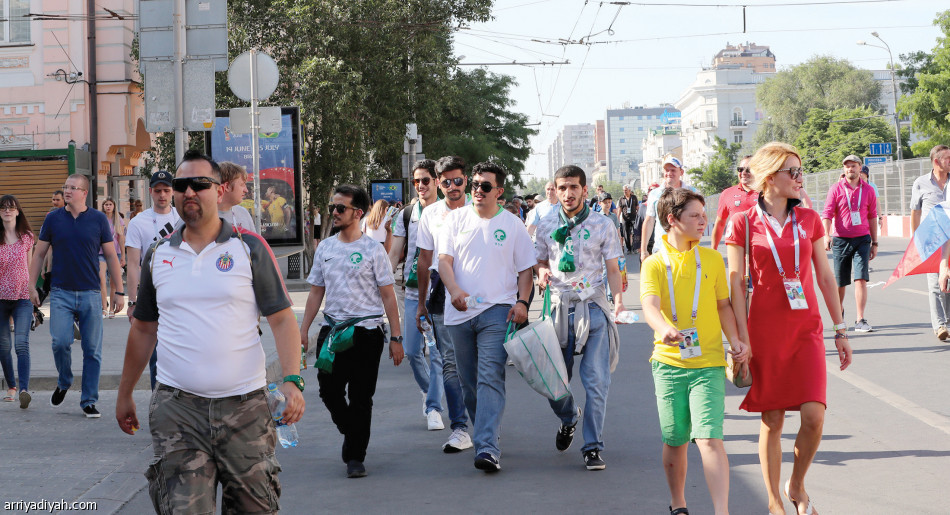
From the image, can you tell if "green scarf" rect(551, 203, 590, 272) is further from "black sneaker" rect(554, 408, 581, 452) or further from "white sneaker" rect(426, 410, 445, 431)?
"white sneaker" rect(426, 410, 445, 431)

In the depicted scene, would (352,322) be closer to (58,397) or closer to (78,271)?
(78,271)

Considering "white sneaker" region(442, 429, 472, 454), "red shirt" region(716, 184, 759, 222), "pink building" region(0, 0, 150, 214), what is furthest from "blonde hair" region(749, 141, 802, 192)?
"pink building" region(0, 0, 150, 214)

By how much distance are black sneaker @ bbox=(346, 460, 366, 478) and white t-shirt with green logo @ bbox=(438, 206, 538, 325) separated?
39.6 inches

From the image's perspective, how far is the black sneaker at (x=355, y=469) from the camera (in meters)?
6.49

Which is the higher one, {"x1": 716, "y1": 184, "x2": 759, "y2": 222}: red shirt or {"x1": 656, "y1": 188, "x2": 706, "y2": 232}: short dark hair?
{"x1": 716, "y1": 184, "x2": 759, "y2": 222}: red shirt

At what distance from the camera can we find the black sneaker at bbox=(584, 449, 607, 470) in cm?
639

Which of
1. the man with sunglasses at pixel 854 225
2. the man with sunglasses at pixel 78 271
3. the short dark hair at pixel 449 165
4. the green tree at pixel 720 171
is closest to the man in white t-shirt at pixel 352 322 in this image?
the short dark hair at pixel 449 165

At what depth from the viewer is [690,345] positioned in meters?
4.97

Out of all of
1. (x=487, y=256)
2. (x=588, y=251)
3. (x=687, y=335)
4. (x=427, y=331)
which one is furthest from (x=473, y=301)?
(x=687, y=335)

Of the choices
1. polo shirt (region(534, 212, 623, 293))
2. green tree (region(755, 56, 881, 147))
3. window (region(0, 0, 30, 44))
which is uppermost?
green tree (region(755, 56, 881, 147))

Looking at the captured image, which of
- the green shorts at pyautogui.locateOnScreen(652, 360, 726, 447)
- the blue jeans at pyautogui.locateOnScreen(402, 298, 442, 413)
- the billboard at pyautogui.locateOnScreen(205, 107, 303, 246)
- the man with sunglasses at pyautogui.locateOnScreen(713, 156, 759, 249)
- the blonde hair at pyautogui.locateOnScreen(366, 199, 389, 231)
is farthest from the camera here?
the billboard at pyautogui.locateOnScreen(205, 107, 303, 246)

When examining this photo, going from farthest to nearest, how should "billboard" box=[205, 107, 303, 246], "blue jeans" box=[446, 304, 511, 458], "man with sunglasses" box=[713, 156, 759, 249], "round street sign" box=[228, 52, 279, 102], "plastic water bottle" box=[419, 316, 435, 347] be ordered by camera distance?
"billboard" box=[205, 107, 303, 246]
"round street sign" box=[228, 52, 279, 102]
"man with sunglasses" box=[713, 156, 759, 249]
"plastic water bottle" box=[419, 316, 435, 347]
"blue jeans" box=[446, 304, 511, 458]

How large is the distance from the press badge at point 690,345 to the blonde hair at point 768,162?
2.63 feet

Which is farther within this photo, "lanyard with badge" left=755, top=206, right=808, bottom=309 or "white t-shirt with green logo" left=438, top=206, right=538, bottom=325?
"white t-shirt with green logo" left=438, top=206, right=538, bottom=325
